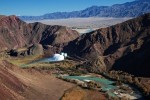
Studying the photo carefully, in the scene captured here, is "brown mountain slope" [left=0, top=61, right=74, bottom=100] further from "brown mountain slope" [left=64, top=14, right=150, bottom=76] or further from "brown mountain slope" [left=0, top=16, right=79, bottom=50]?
"brown mountain slope" [left=0, top=16, right=79, bottom=50]

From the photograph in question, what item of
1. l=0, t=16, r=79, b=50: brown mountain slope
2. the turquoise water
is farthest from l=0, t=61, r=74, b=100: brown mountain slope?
l=0, t=16, r=79, b=50: brown mountain slope

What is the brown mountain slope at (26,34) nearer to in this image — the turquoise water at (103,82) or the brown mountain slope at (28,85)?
the turquoise water at (103,82)

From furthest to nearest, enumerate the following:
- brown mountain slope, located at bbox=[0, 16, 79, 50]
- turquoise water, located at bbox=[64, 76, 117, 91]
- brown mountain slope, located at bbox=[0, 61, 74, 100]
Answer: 1. brown mountain slope, located at bbox=[0, 16, 79, 50]
2. turquoise water, located at bbox=[64, 76, 117, 91]
3. brown mountain slope, located at bbox=[0, 61, 74, 100]

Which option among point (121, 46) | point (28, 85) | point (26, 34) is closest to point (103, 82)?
point (28, 85)

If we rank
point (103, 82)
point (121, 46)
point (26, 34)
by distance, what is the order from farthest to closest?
point (26, 34)
point (121, 46)
point (103, 82)

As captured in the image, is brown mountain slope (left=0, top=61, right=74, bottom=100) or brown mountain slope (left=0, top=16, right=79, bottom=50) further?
brown mountain slope (left=0, top=16, right=79, bottom=50)

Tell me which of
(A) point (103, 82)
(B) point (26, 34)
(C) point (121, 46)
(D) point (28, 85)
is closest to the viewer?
(D) point (28, 85)

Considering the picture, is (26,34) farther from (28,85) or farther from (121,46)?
(28,85)

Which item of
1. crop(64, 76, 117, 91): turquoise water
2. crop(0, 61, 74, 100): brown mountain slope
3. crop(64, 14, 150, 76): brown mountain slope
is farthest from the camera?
crop(64, 14, 150, 76): brown mountain slope
